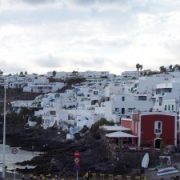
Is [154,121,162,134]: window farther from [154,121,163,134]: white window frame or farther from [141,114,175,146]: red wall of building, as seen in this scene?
[141,114,175,146]: red wall of building

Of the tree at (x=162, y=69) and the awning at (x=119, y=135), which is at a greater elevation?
the tree at (x=162, y=69)

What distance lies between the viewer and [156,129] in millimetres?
53438

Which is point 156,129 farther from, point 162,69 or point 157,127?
point 162,69

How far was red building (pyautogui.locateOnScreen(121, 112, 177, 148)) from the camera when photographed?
5341cm

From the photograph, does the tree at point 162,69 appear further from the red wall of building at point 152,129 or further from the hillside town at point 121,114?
the red wall of building at point 152,129

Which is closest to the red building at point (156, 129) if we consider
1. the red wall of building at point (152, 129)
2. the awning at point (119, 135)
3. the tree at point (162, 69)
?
the red wall of building at point (152, 129)

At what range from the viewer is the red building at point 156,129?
175 feet

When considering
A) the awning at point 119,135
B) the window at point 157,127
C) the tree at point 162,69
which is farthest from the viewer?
the tree at point 162,69

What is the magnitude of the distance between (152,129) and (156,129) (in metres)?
0.30

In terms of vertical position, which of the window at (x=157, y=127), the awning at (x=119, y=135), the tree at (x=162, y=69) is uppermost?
the tree at (x=162, y=69)

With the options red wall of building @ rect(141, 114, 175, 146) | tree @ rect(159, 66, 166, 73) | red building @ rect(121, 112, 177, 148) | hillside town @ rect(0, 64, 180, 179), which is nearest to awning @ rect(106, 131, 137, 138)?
hillside town @ rect(0, 64, 180, 179)

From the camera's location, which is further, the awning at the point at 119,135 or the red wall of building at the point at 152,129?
the awning at the point at 119,135

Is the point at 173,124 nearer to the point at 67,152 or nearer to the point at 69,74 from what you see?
the point at 67,152

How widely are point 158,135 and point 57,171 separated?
11216mm
